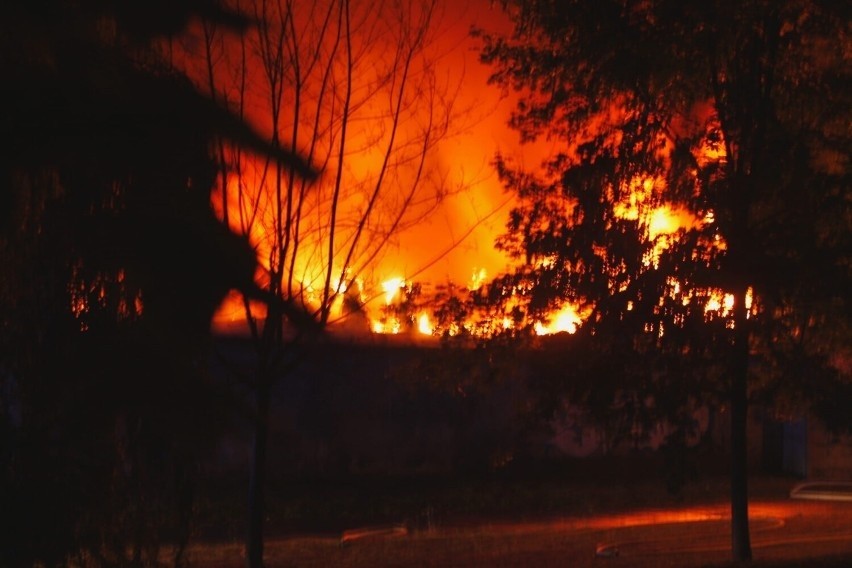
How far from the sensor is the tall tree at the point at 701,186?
10.1 metres

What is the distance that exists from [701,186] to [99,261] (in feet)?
21.3

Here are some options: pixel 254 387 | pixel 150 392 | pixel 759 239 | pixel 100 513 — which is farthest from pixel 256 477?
pixel 150 392

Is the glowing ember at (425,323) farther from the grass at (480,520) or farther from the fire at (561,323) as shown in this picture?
the grass at (480,520)

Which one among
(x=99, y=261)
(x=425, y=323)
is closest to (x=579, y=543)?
(x=425, y=323)

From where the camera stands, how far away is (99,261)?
5453 millimetres

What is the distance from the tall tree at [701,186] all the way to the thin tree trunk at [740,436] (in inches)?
1.1

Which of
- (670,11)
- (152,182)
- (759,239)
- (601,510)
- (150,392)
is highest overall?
(670,11)

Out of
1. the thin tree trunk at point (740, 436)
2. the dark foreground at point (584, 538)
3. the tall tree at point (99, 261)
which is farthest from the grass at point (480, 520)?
the tall tree at point (99, 261)

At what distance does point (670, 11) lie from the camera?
397 inches

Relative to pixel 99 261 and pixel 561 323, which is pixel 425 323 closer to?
pixel 561 323

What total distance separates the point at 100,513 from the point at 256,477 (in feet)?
13.5

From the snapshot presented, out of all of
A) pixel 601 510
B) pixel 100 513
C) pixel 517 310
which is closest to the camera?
pixel 100 513

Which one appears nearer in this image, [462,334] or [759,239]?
[759,239]

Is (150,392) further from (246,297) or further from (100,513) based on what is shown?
(100,513)
